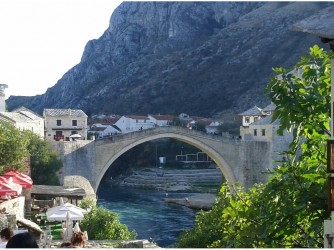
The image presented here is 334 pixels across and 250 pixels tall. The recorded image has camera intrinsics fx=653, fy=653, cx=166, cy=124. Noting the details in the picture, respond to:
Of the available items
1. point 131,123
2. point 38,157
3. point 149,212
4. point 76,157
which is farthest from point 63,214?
point 131,123

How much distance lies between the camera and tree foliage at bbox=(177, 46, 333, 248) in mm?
4926

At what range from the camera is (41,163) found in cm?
2675

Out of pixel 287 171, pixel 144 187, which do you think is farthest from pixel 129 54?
pixel 287 171

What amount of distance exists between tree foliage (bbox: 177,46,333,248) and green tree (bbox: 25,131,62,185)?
21.3 metres

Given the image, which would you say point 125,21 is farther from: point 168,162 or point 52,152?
point 52,152

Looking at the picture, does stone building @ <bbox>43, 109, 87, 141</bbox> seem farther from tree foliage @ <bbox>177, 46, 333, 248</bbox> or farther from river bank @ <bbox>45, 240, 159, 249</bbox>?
tree foliage @ <bbox>177, 46, 333, 248</bbox>

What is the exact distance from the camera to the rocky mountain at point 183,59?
7594cm

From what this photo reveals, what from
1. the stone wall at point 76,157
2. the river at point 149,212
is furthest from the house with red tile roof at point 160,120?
the stone wall at point 76,157

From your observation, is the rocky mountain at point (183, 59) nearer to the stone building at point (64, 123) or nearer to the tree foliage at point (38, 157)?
the stone building at point (64, 123)

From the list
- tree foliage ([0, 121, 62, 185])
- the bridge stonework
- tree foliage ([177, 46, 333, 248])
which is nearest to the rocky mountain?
the bridge stonework

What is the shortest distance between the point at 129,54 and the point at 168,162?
4233 cm

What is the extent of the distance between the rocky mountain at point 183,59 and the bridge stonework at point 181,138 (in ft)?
105

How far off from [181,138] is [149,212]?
4153 mm

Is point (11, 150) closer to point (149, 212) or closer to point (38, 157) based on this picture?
point (38, 157)
